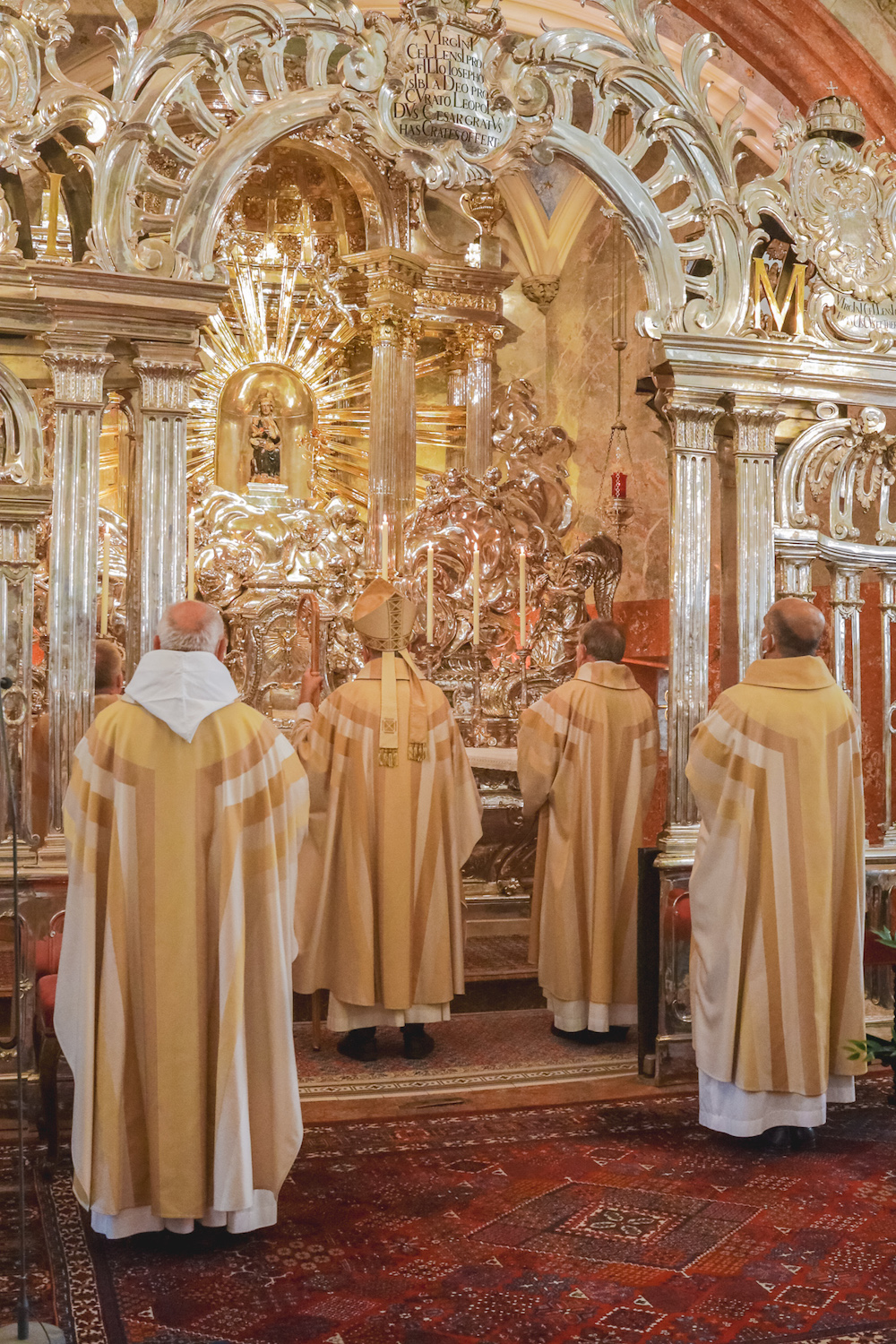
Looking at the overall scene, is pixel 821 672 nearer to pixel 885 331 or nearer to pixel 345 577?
pixel 885 331

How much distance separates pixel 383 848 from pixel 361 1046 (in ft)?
2.82

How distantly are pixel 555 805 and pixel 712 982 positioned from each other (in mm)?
1673

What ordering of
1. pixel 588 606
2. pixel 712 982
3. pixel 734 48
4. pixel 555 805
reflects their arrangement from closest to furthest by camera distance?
pixel 712 982, pixel 555 805, pixel 588 606, pixel 734 48

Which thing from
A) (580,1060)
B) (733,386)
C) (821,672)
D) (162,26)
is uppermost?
(162,26)

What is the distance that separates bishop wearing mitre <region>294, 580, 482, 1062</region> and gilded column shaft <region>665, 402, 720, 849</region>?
0.99 meters

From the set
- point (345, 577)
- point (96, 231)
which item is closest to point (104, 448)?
point (345, 577)

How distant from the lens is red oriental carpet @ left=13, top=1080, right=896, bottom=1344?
135 inches

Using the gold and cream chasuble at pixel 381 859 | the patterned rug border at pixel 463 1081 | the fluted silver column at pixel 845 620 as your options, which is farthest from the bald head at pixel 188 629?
the fluted silver column at pixel 845 620

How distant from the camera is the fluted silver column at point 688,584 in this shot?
5.82 m

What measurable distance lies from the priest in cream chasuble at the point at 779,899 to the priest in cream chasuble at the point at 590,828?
129 cm

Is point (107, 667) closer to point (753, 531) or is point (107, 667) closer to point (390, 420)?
point (753, 531)

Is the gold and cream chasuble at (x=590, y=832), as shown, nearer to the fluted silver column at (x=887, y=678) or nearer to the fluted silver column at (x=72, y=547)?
the fluted silver column at (x=887, y=678)

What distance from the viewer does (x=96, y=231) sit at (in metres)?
5.02

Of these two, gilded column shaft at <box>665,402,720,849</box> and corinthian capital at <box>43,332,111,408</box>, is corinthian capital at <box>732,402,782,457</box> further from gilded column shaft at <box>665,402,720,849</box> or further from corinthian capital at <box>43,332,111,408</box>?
corinthian capital at <box>43,332,111,408</box>
